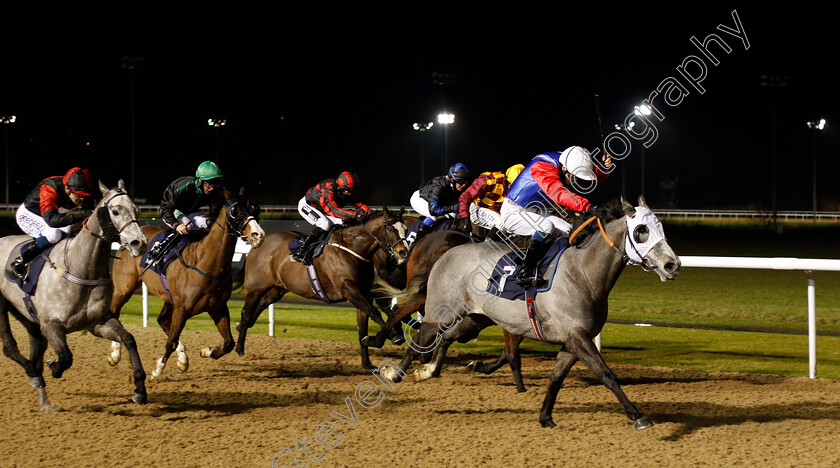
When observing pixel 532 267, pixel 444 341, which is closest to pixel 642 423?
pixel 532 267

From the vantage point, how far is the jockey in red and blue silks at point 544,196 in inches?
195

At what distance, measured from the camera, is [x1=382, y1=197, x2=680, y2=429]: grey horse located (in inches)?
177

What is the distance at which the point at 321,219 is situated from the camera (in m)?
8.54

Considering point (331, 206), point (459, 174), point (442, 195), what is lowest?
point (331, 206)

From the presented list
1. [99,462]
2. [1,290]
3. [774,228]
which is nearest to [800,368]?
[99,462]

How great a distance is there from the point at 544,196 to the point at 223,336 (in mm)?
A: 3170

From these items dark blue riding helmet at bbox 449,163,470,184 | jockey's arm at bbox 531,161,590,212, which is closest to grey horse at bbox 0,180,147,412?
jockey's arm at bbox 531,161,590,212

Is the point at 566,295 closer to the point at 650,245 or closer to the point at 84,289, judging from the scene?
the point at 650,245

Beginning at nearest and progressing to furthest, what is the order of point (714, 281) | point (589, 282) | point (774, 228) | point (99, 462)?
point (99, 462) → point (589, 282) → point (714, 281) → point (774, 228)

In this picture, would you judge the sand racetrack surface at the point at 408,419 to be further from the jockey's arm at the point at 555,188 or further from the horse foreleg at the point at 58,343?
the jockey's arm at the point at 555,188

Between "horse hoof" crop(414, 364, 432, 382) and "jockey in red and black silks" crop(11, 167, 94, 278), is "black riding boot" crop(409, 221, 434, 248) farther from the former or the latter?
A: "jockey in red and black silks" crop(11, 167, 94, 278)

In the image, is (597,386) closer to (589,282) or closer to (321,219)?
(589,282)

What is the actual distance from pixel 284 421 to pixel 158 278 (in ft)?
9.08

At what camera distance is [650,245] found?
4.45m
